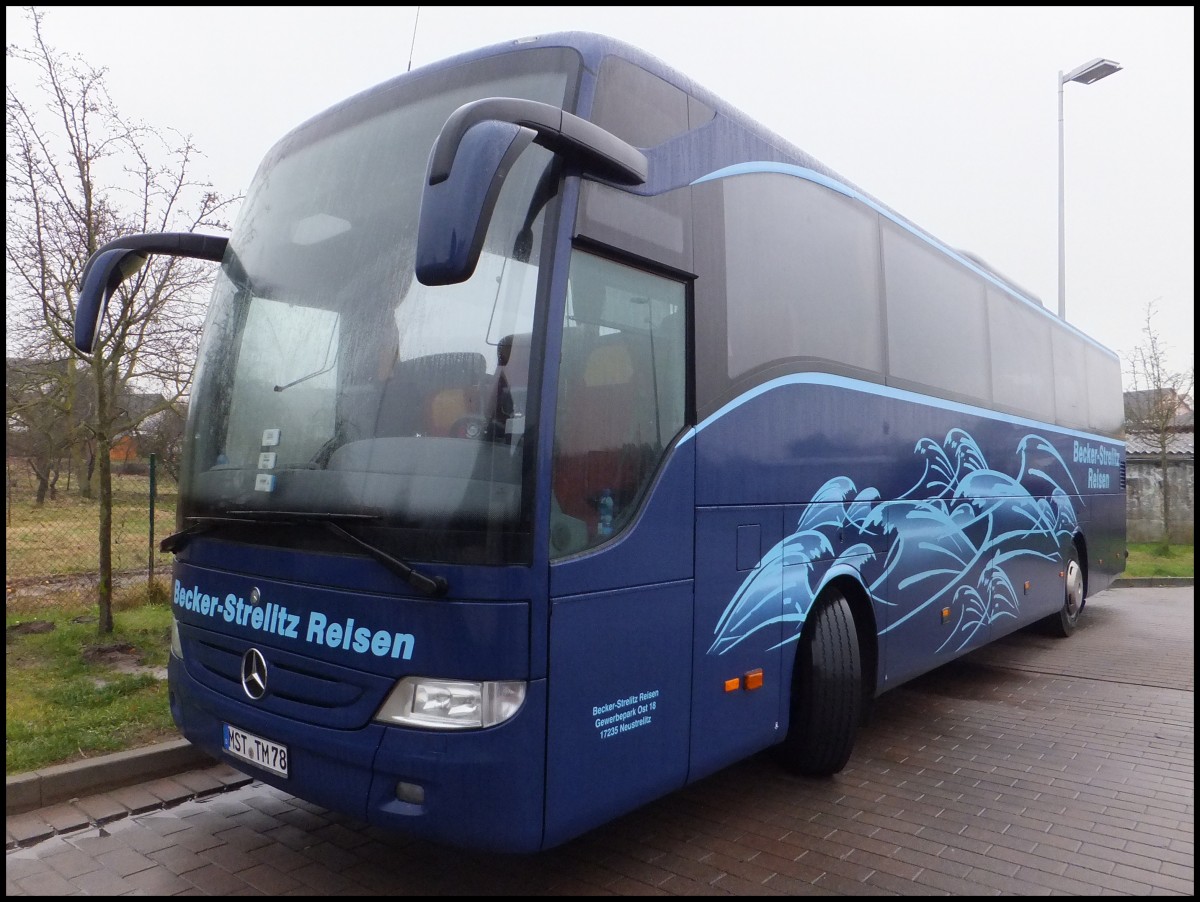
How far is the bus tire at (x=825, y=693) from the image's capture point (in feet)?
16.5

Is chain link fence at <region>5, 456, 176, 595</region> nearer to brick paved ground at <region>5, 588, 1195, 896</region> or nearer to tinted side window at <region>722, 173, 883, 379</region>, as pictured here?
brick paved ground at <region>5, 588, 1195, 896</region>

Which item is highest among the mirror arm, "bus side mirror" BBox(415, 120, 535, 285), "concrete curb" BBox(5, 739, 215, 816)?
the mirror arm

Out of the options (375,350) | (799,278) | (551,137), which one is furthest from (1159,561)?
(375,350)

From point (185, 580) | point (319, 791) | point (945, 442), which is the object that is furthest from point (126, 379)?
point (945, 442)

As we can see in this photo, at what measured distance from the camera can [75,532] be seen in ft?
37.5

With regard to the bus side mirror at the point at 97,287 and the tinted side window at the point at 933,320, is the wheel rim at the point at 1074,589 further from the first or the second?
the bus side mirror at the point at 97,287

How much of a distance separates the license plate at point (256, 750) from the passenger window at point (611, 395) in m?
1.45

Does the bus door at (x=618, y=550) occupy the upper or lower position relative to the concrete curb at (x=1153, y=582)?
upper

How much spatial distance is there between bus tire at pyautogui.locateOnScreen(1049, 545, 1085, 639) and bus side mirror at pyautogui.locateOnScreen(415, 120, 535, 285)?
921 cm

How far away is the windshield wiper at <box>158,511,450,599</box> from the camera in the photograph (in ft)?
10.5

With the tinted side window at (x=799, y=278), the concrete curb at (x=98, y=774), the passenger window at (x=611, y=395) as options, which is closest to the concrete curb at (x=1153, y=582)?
the tinted side window at (x=799, y=278)

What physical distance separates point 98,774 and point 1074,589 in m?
9.94

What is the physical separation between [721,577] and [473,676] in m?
1.46

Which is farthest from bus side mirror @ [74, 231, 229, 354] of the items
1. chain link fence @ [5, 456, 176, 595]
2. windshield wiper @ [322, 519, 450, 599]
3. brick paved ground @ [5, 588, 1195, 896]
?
chain link fence @ [5, 456, 176, 595]
